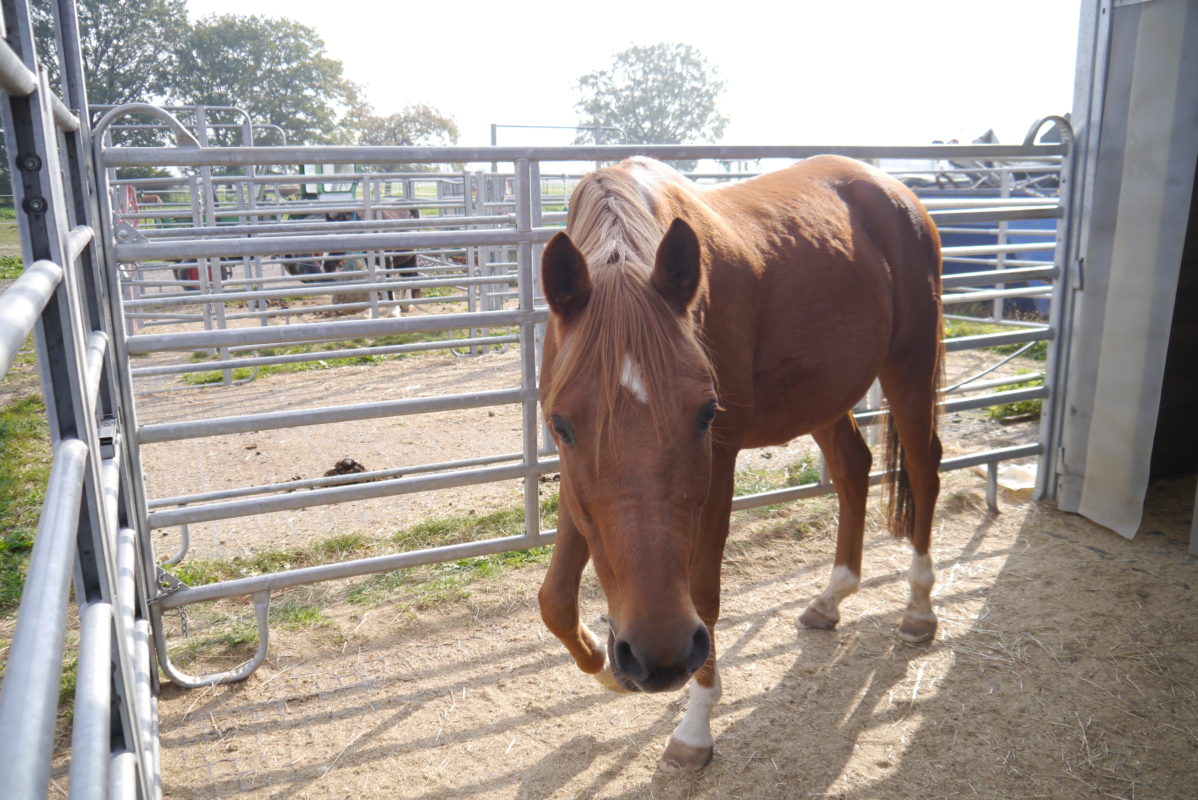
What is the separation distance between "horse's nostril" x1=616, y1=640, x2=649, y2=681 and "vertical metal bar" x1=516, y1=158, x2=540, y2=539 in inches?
68.2

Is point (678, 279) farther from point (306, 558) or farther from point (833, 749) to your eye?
point (306, 558)

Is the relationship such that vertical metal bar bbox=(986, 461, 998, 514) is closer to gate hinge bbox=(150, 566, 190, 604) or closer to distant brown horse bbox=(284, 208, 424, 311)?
gate hinge bbox=(150, 566, 190, 604)

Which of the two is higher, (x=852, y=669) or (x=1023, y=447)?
(x=1023, y=447)

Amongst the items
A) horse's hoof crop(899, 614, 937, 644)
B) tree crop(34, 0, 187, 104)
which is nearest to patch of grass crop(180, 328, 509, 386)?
horse's hoof crop(899, 614, 937, 644)

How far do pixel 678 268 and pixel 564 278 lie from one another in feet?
0.91

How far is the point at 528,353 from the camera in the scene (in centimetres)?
347

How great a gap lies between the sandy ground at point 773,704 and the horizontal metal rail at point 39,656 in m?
1.84

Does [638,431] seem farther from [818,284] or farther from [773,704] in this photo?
[773,704]

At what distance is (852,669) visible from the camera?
10.1 feet

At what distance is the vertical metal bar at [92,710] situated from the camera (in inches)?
32.8

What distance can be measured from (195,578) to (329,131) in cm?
4924

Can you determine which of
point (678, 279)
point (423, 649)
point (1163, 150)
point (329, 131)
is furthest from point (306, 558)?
point (329, 131)

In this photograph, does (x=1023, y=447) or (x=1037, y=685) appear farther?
(x=1023, y=447)

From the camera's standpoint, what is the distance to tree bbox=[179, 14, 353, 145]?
42.8 meters
